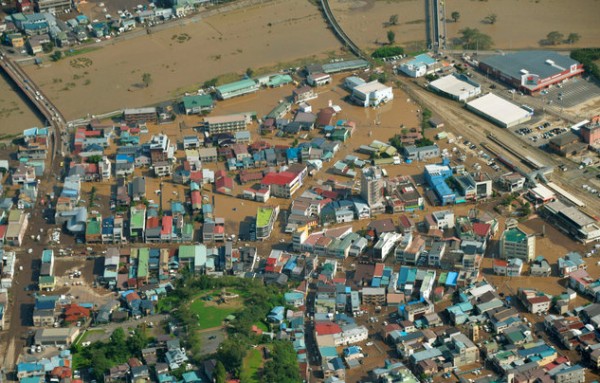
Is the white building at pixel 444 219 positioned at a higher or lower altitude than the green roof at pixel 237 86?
lower

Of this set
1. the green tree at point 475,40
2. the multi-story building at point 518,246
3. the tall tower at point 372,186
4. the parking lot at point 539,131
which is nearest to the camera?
the multi-story building at point 518,246

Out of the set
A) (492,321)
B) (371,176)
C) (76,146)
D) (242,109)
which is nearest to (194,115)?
(242,109)

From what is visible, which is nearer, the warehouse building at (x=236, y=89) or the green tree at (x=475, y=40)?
the warehouse building at (x=236, y=89)

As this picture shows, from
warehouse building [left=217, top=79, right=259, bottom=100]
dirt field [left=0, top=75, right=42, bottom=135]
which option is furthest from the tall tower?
dirt field [left=0, top=75, right=42, bottom=135]

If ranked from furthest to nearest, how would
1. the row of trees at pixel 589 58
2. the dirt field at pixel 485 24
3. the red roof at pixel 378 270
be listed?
the dirt field at pixel 485 24
the row of trees at pixel 589 58
the red roof at pixel 378 270

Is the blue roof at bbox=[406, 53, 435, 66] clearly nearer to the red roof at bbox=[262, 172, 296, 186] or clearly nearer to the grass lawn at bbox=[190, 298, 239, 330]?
the red roof at bbox=[262, 172, 296, 186]

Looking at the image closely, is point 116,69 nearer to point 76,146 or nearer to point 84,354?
point 76,146

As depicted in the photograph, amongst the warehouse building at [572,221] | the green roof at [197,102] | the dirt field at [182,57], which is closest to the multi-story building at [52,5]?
the dirt field at [182,57]

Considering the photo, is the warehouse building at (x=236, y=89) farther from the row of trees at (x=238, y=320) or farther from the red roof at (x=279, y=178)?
the row of trees at (x=238, y=320)
